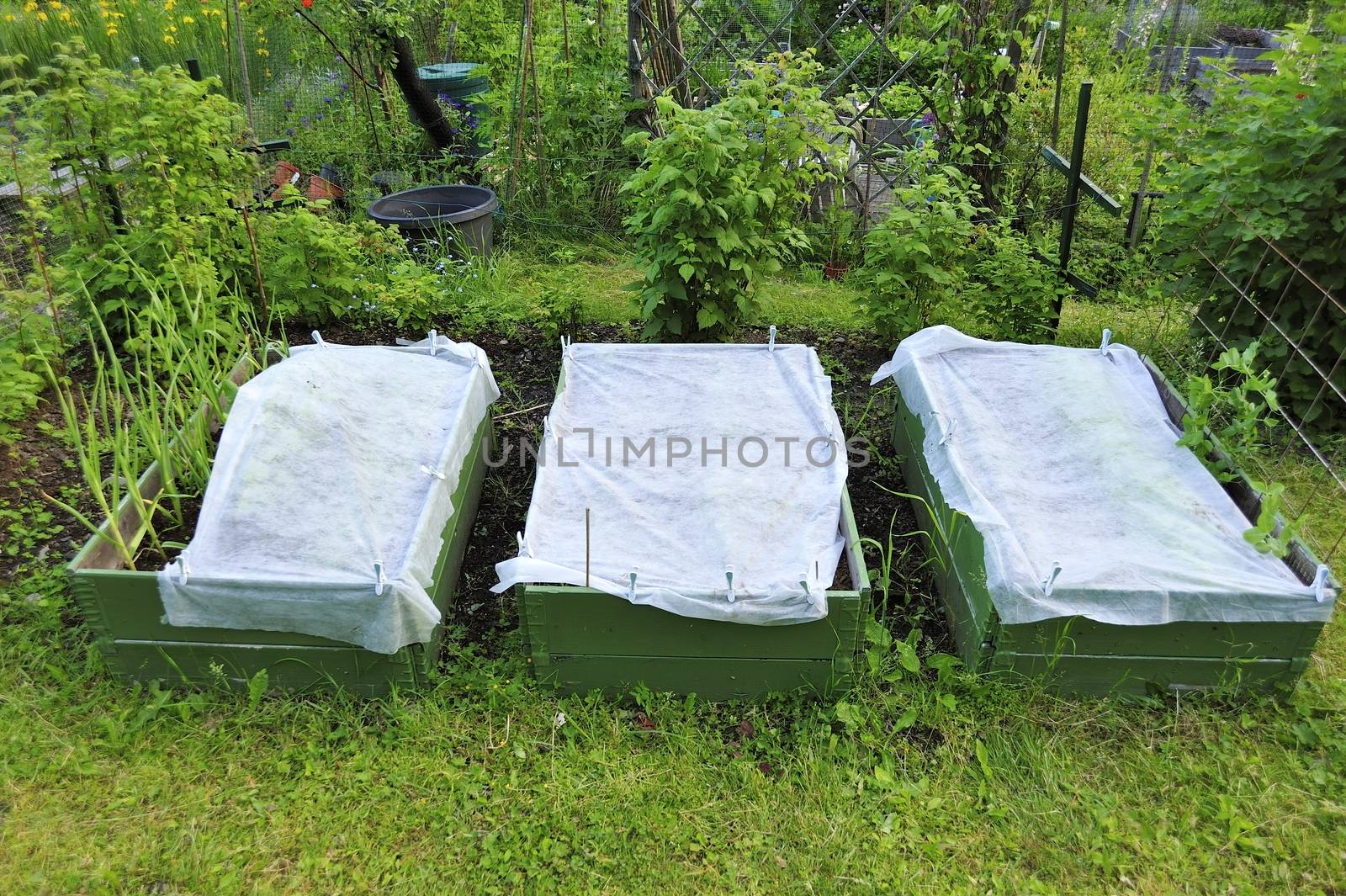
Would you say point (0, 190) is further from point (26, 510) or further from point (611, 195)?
point (611, 195)

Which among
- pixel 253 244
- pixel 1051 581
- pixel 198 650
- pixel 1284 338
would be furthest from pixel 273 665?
pixel 1284 338

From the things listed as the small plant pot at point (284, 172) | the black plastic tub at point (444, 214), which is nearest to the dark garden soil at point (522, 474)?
the black plastic tub at point (444, 214)

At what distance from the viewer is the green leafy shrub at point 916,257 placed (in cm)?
433

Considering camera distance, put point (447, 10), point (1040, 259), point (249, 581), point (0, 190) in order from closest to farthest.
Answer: point (249, 581) → point (0, 190) → point (1040, 259) → point (447, 10)

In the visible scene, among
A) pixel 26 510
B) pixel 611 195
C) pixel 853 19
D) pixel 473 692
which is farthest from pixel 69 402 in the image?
pixel 853 19

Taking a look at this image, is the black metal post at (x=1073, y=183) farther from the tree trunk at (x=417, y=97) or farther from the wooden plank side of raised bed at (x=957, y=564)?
the tree trunk at (x=417, y=97)

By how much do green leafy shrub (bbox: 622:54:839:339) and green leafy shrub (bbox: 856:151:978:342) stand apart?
1.32 feet

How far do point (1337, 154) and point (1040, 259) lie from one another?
1.49 metres

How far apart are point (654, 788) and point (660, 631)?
433 mm

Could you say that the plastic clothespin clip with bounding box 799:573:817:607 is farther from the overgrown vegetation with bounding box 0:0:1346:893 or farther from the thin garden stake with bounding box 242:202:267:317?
the thin garden stake with bounding box 242:202:267:317

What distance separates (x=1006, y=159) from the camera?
589 cm

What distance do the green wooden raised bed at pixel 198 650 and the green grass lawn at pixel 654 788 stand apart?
7 cm

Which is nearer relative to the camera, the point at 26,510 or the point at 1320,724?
the point at 1320,724

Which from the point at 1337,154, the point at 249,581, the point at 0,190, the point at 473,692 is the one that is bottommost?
the point at 473,692
